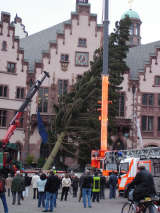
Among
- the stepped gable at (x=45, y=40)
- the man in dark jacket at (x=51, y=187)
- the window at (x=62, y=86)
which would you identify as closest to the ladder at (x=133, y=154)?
the man in dark jacket at (x=51, y=187)

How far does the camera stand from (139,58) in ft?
181

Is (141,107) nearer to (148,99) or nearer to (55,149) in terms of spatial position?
(148,99)

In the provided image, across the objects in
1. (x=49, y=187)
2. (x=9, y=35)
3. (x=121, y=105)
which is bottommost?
(x=49, y=187)

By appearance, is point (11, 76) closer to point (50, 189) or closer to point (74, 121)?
point (74, 121)

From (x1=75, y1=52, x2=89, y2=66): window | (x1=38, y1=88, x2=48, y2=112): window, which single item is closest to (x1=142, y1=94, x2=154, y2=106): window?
(x1=75, y1=52, x2=89, y2=66): window

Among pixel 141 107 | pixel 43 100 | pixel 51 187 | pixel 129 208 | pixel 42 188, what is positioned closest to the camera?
pixel 129 208

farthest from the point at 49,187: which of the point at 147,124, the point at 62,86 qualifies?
the point at 147,124

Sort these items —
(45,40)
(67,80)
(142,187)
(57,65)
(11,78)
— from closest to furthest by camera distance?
(142,187) < (11,78) < (57,65) < (67,80) < (45,40)

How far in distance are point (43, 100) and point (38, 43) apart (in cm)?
1174

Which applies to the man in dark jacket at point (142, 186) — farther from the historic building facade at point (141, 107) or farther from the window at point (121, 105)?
the window at point (121, 105)

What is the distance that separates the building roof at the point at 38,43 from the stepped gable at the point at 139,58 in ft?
32.1

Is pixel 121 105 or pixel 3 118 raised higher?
pixel 121 105

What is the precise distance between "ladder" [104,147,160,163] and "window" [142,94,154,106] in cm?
1757

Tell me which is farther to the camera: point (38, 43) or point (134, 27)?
point (134, 27)
